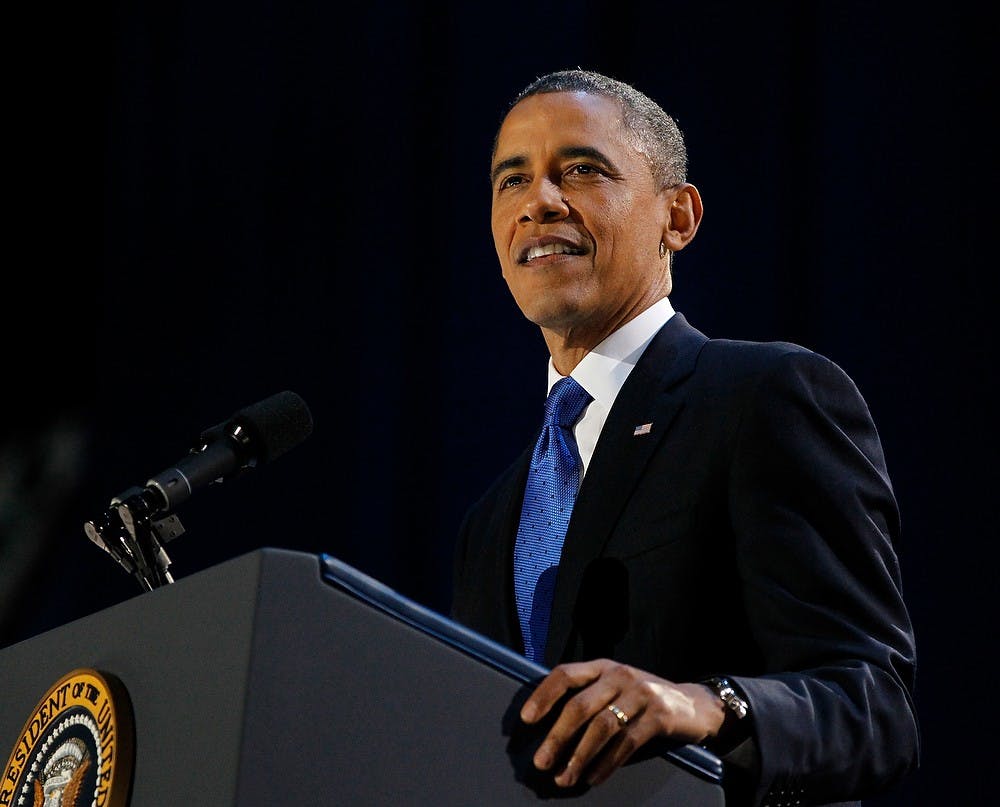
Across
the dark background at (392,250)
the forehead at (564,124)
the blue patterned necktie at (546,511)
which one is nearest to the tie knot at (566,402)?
the blue patterned necktie at (546,511)

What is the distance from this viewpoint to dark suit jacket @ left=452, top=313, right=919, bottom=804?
4.04ft

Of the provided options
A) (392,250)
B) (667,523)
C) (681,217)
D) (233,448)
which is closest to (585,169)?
(681,217)

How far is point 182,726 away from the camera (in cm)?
85

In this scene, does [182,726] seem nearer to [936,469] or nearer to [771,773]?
[771,773]

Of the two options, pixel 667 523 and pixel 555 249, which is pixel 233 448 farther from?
pixel 555 249

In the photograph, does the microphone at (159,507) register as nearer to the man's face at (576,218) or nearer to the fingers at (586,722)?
the fingers at (586,722)

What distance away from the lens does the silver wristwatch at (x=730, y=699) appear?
3.54ft

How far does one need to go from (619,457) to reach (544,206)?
1.46 feet

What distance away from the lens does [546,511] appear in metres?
1.68

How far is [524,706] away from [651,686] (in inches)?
4.3

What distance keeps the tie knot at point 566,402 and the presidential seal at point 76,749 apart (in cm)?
86

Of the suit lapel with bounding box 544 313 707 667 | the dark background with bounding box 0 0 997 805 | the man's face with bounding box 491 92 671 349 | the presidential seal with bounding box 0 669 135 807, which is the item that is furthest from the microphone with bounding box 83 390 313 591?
the dark background with bounding box 0 0 997 805

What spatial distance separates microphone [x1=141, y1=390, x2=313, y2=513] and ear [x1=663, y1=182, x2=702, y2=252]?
759 mm

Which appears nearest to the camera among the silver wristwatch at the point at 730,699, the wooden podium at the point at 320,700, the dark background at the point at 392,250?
the wooden podium at the point at 320,700
